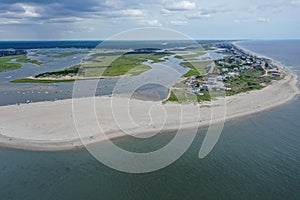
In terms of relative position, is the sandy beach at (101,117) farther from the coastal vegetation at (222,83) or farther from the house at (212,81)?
the house at (212,81)

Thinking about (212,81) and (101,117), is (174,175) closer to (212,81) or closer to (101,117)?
(101,117)

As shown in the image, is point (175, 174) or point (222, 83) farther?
point (222, 83)

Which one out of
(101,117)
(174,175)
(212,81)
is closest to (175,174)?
(174,175)

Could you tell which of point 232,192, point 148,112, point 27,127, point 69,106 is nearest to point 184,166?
point 232,192

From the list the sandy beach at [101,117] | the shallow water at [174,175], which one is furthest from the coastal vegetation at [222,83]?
the shallow water at [174,175]

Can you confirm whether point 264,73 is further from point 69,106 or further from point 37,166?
point 37,166

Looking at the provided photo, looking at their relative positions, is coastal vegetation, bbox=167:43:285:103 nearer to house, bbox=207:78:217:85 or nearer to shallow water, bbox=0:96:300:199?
house, bbox=207:78:217:85

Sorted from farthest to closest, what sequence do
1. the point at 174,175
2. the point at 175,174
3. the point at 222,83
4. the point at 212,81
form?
1. the point at 212,81
2. the point at 222,83
3. the point at 175,174
4. the point at 174,175
